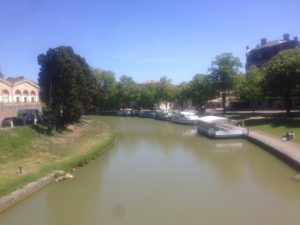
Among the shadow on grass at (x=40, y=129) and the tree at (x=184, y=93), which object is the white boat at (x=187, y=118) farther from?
the shadow on grass at (x=40, y=129)

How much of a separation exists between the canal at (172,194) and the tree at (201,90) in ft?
165

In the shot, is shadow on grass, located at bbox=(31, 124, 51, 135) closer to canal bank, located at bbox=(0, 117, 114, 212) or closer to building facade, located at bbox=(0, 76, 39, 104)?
canal bank, located at bbox=(0, 117, 114, 212)

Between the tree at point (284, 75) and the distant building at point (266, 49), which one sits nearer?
the tree at point (284, 75)

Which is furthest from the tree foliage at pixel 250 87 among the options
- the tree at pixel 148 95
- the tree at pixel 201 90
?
the tree at pixel 148 95

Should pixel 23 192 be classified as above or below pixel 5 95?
below

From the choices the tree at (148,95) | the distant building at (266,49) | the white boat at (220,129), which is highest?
the distant building at (266,49)

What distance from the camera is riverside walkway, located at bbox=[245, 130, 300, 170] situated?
2765 centimetres

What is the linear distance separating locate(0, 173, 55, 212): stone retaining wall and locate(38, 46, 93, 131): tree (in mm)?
21011

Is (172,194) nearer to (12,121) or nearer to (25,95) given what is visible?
(12,121)

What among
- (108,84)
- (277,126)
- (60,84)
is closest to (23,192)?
(60,84)

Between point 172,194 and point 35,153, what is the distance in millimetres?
15091

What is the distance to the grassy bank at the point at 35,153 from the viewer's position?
23719 mm

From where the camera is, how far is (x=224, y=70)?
77.8 metres

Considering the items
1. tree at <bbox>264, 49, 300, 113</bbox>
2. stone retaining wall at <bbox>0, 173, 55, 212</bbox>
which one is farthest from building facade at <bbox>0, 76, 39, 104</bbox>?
stone retaining wall at <bbox>0, 173, 55, 212</bbox>
